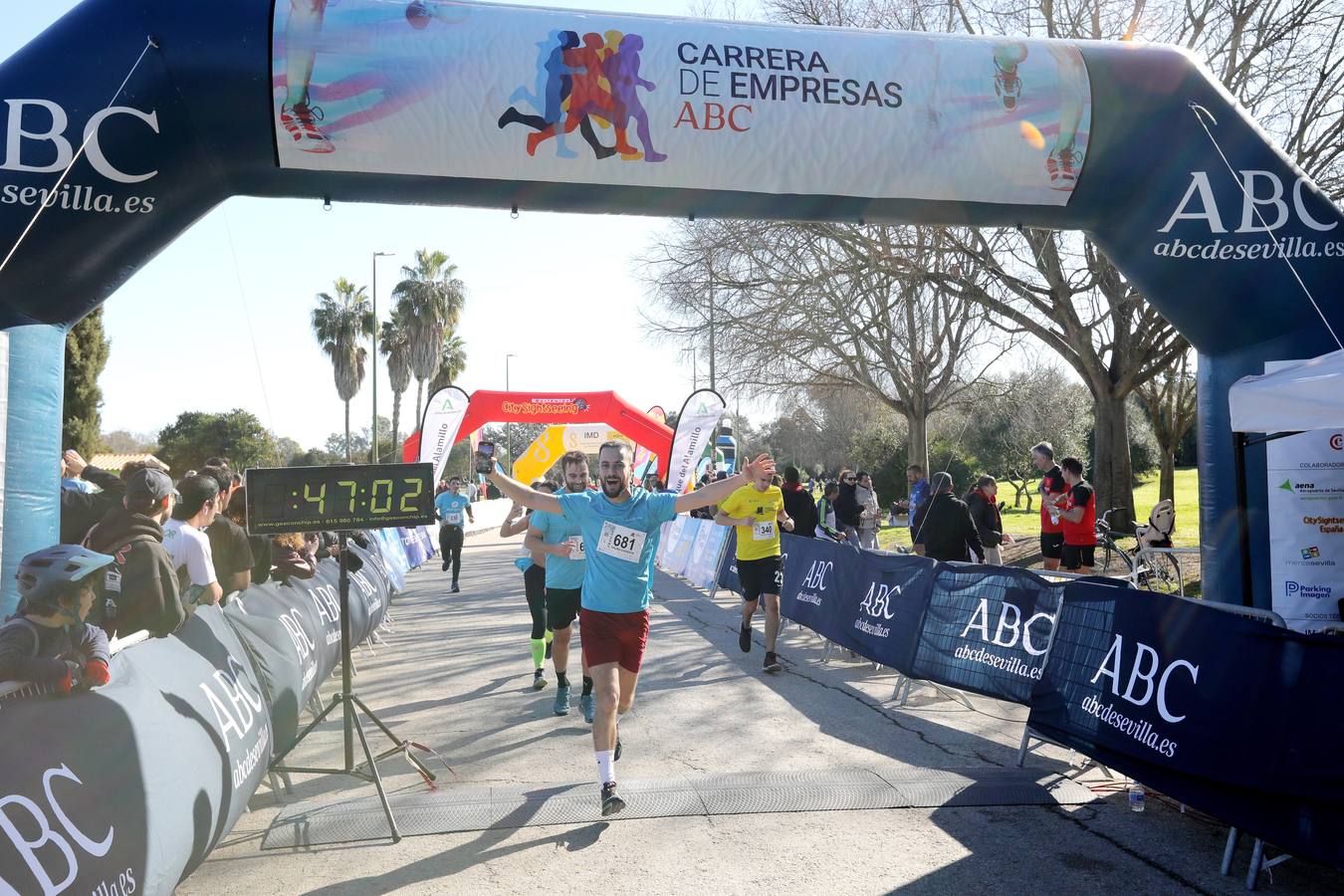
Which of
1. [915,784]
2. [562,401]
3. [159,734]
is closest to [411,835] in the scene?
[159,734]

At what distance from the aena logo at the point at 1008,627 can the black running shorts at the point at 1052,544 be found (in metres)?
5.51

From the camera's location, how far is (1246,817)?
462 centimetres

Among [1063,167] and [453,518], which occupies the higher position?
[1063,167]

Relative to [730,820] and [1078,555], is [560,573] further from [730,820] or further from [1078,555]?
[1078,555]

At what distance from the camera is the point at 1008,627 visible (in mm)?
7203

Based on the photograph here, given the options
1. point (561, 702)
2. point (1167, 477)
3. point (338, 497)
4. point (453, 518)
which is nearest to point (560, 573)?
point (561, 702)

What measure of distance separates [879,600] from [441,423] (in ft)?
30.8

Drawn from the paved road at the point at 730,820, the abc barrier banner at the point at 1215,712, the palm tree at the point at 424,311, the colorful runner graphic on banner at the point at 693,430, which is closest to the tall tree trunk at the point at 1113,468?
the colorful runner graphic on banner at the point at 693,430

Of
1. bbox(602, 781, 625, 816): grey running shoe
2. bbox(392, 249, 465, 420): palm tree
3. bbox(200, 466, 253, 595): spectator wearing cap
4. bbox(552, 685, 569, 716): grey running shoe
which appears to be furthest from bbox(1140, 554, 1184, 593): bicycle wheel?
bbox(392, 249, 465, 420): palm tree

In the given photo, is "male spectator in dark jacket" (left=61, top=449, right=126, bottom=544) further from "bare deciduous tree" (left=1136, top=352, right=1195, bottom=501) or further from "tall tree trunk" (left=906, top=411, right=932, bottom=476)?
"tall tree trunk" (left=906, top=411, right=932, bottom=476)

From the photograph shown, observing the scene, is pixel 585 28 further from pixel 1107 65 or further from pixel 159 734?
pixel 159 734

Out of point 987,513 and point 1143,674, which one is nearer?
point 1143,674

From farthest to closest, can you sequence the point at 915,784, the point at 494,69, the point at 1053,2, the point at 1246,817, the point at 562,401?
the point at 562,401
the point at 1053,2
the point at 494,69
the point at 915,784
the point at 1246,817

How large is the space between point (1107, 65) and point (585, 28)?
Answer: 3.84 m
